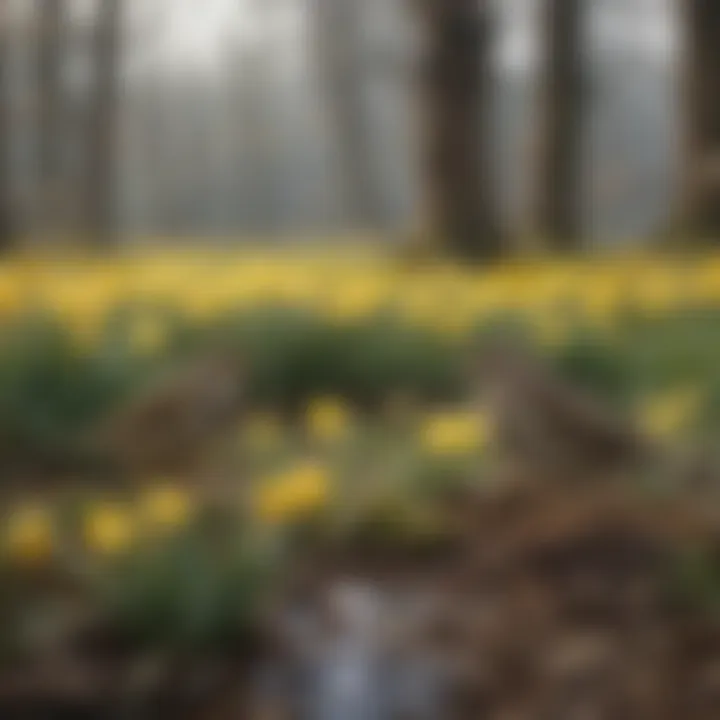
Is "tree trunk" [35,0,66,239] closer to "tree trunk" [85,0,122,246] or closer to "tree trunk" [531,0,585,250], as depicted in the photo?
"tree trunk" [85,0,122,246]

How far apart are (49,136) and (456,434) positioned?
0.82 meters

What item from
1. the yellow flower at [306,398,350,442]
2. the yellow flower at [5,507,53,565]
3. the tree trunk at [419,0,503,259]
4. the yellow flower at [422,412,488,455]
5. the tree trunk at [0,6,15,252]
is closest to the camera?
the yellow flower at [5,507,53,565]

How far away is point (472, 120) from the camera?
7.72 feet

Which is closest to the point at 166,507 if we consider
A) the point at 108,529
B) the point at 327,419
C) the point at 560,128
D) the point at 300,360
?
the point at 108,529

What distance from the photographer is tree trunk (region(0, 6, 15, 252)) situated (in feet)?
7.00

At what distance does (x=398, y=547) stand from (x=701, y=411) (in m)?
0.47

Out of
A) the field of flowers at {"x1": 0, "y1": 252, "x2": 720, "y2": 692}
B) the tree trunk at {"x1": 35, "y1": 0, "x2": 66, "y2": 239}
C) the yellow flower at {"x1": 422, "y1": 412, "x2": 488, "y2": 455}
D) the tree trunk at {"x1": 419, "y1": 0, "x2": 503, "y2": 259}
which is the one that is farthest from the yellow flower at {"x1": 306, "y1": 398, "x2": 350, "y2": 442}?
the tree trunk at {"x1": 35, "y1": 0, "x2": 66, "y2": 239}

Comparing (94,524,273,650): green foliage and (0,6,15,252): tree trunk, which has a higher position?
(0,6,15,252): tree trunk

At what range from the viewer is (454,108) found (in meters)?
2.25

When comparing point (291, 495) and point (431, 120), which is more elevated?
point (431, 120)

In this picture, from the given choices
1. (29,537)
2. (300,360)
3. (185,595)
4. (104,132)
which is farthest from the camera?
(104,132)

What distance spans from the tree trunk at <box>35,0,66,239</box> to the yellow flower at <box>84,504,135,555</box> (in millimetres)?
594

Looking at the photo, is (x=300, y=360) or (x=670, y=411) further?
(x=300, y=360)

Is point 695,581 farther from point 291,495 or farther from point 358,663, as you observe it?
point 291,495
